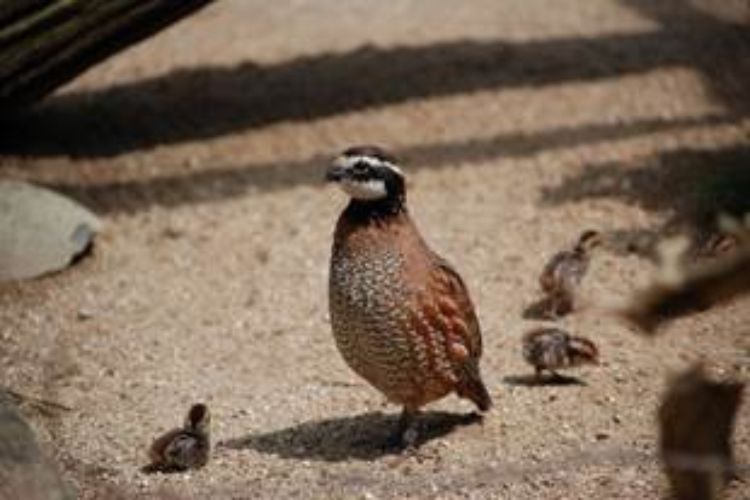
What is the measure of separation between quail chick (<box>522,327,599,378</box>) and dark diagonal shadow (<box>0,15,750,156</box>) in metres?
3.75

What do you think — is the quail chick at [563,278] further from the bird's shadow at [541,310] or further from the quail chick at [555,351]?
the quail chick at [555,351]

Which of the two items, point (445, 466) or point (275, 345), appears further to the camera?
point (275, 345)

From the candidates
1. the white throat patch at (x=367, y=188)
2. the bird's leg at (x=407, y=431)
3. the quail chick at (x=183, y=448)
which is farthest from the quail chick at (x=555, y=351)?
the quail chick at (x=183, y=448)

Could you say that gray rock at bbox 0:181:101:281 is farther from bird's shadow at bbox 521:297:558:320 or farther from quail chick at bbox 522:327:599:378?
quail chick at bbox 522:327:599:378

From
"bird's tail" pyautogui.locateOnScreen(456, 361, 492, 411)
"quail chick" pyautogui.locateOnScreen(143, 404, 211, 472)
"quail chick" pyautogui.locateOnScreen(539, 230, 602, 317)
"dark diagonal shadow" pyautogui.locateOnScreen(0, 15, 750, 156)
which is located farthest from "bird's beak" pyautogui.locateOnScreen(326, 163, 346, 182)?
"dark diagonal shadow" pyautogui.locateOnScreen(0, 15, 750, 156)

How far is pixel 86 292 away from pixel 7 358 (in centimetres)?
96

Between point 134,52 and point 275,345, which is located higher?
point 134,52

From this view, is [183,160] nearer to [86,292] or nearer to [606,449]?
[86,292]

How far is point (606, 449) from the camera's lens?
247 inches

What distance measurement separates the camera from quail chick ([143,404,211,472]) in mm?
6293


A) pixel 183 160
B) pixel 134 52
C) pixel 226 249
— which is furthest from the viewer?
pixel 134 52

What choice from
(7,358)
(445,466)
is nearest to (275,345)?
(7,358)

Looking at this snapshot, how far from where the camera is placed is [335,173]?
6.25 m

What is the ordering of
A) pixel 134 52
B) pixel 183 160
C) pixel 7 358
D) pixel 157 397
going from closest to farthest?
1. pixel 157 397
2. pixel 7 358
3. pixel 183 160
4. pixel 134 52
